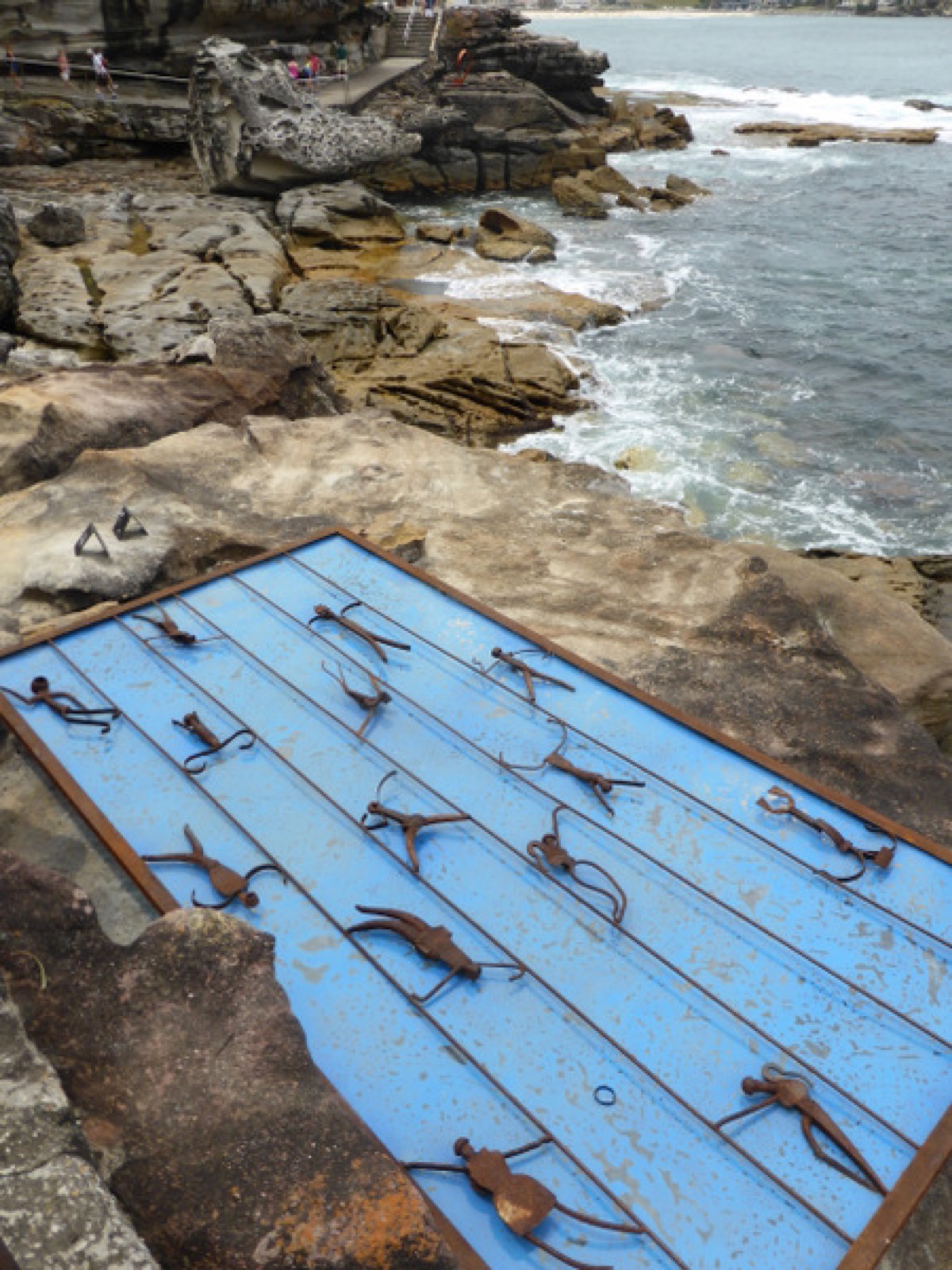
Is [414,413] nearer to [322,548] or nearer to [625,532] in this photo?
[625,532]

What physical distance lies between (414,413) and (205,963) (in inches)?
516

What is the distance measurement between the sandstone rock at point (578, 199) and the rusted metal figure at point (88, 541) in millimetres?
28360

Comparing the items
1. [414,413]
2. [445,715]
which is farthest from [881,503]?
[445,715]

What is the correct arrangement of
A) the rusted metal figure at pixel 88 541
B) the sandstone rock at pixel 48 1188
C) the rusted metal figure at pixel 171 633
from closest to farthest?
the sandstone rock at pixel 48 1188
the rusted metal figure at pixel 171 633
the rusted metal figure at pixel 88 541

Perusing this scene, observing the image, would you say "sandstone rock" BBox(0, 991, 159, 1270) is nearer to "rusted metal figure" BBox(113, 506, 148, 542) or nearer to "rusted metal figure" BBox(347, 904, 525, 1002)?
"rusted metal figure" BBox(347, 904, 525, 1002)

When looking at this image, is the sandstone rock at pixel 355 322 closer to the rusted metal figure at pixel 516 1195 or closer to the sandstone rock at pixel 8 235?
the sandstone rock at pixel 8 235

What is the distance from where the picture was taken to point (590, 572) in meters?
6.69

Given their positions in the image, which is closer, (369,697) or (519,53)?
(369,697)

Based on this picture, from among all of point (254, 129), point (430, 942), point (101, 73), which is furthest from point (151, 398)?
point (101, 73)

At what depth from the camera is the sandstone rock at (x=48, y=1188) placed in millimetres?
1992

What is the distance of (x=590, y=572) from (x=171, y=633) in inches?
120

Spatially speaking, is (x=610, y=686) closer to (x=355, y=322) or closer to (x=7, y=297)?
(x=355, y=322)

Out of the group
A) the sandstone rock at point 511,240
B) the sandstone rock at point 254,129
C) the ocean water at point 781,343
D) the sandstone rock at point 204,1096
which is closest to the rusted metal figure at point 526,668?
the sandstone rock at point 204,1096

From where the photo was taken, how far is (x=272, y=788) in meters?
4.20
